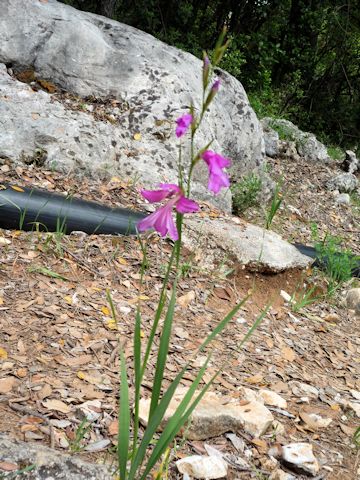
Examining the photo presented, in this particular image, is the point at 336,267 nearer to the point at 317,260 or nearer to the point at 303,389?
the point at 317,260

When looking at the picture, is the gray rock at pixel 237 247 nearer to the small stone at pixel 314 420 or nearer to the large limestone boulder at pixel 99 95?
the large limestone boulder at pixel 99 95

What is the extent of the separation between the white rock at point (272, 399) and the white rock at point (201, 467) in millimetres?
543

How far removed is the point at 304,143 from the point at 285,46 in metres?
4.68

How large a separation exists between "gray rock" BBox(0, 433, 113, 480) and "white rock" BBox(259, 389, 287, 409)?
939 millimetres

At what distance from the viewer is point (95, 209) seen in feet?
10.7

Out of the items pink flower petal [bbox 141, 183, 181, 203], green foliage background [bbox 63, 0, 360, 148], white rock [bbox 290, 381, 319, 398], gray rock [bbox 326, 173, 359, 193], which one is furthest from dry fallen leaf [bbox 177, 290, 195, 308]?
green foliage background [bbox 63, 0, 360, 148]

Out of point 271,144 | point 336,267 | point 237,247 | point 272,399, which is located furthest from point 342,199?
point 272,399

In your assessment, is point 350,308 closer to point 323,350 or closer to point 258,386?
point 323,350

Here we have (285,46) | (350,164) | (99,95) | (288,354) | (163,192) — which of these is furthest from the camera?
(285,46)

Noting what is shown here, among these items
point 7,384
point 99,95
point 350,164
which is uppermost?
point 99,95

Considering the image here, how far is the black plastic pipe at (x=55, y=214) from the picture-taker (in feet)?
9.68

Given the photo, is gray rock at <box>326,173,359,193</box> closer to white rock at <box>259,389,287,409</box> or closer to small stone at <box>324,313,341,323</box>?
small stone at <box>324,313,341,323</box>

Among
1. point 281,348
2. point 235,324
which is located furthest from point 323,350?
point 235,324

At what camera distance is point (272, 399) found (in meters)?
2.16
